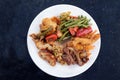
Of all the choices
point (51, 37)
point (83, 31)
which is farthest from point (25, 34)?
point (83, 31)

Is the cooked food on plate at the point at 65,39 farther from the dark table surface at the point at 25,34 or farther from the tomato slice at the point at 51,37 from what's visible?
the dark table surface at the point at 25,34

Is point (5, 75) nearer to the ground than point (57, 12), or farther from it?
nearer to the ground

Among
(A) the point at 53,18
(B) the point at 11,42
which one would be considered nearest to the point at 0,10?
A: (B) the point at 11,42

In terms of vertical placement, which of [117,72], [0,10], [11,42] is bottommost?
[117,72]

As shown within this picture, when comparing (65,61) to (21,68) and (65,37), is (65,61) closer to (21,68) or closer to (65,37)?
(65,37)

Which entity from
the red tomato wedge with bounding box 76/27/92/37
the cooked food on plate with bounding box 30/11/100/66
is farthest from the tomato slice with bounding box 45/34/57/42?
the red tomato wedge with bounding box 76/27/92/37

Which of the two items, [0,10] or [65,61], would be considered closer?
[65,61]

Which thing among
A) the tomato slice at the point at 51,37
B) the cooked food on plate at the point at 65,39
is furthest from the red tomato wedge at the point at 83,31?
the tomato slice at the point at 51,37
